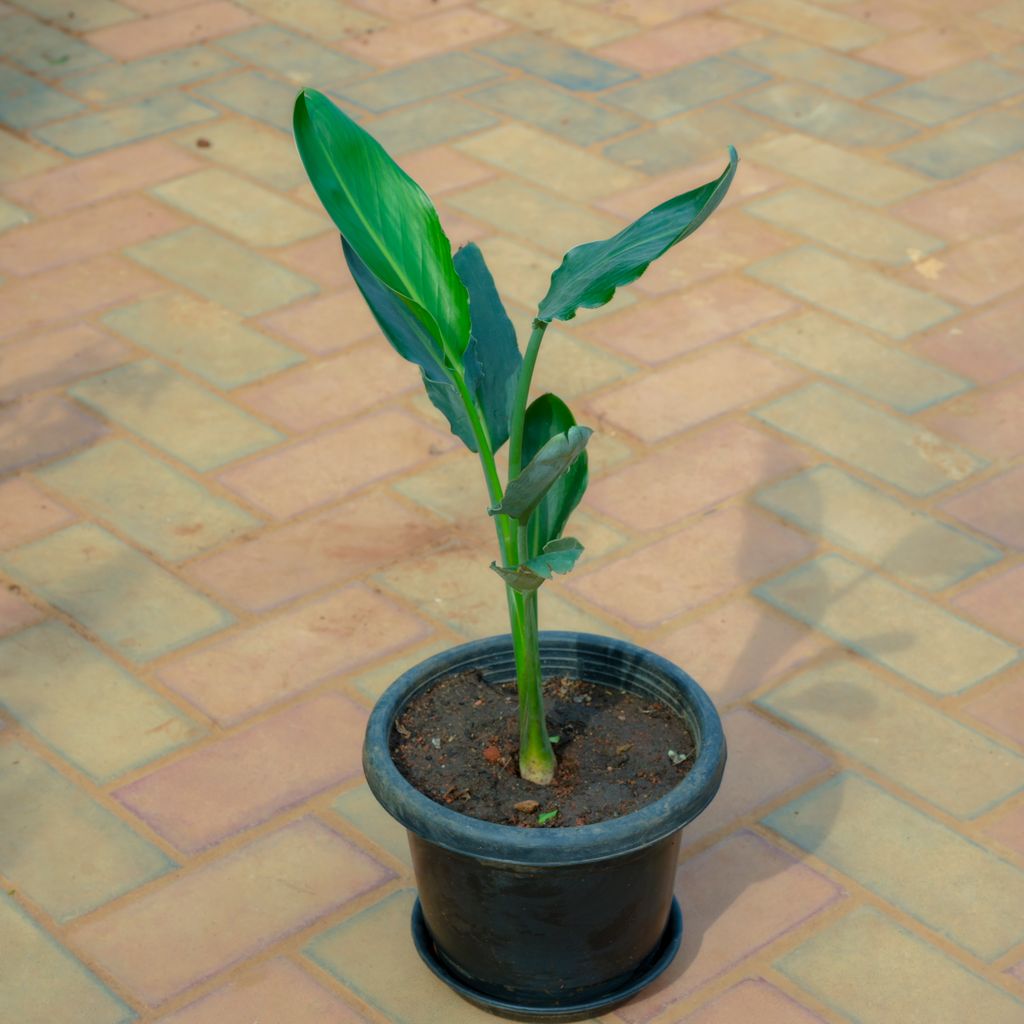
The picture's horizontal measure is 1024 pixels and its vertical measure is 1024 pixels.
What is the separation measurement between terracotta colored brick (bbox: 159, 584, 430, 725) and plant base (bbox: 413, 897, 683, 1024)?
645mm

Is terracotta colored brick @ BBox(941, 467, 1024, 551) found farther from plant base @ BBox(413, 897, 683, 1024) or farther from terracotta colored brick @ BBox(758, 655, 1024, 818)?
plant base @ BBox(413, 897, 683, 1024)

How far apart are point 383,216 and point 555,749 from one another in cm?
79

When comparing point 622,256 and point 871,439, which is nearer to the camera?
point 622,256

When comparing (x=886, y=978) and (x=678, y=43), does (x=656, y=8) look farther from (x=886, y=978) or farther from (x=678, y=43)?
(x=886, y=978)

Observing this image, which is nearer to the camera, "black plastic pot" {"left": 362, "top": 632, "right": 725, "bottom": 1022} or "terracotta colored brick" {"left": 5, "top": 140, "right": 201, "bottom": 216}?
"black plastic pot" {"left": 362, "top": 632, "right": 725, "bottom": 1022}

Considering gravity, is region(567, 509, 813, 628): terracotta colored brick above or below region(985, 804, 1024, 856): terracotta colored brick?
below

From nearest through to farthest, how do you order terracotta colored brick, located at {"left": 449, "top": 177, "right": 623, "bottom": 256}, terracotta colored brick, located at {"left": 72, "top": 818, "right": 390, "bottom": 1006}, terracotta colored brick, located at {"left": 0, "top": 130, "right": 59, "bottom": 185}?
terracotta colored brick, located at {"left": 72, "top": 818, "right": 390, "bottom": 1006} < terracotta colored brick, located at {"left": 449, "top": 177, "right": 623, "bottom": 256} < terracotta colored brick, located at {"left": 0, "top": 130, "right": 59, "bottom": 185}

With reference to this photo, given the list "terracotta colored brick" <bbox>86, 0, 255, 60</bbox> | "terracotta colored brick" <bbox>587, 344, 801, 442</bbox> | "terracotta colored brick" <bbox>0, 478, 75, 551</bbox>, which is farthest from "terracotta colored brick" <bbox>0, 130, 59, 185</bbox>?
"terracotta colored brick" <bbox>587, 344, 801, 442</bbox>

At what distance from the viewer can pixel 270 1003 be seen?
241cm

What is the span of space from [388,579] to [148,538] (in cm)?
50

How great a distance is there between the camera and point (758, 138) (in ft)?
15.9

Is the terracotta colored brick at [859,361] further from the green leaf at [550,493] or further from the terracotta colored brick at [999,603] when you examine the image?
the green leaf at [550,493]

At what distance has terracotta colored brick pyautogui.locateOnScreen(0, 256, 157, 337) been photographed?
13.3 ft

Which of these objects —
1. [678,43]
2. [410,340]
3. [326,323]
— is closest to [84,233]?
[326,323]
